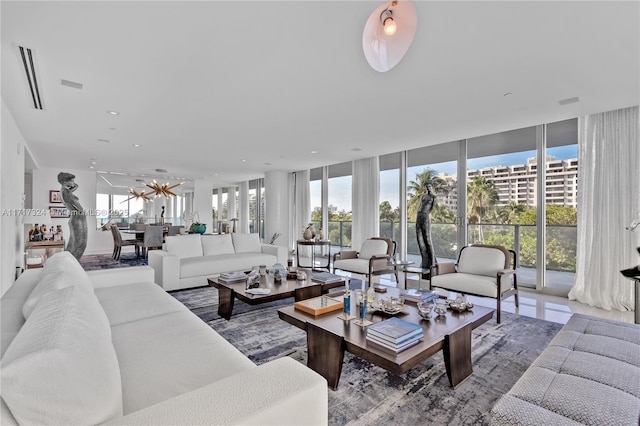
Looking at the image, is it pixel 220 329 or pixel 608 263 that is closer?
pixel 220 329

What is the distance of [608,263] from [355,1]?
4.49 m

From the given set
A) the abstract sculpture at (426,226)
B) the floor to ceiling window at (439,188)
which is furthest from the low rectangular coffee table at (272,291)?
the floor to ceiling window at (439,188)

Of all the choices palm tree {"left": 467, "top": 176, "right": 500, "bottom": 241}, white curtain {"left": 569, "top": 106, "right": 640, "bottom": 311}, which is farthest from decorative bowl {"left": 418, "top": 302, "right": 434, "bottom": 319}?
palm tree {"left": 467, "top": 176, "right": 500, "bottom": 241}

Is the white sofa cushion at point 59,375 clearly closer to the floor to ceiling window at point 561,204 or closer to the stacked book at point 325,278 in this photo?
the stacked book at point 325,278

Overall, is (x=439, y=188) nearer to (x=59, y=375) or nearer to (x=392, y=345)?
(x=392, y=345)

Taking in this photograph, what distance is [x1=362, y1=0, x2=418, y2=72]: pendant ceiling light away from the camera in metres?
1.29

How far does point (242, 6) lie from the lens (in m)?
1.94

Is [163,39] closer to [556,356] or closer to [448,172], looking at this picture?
[556,356]

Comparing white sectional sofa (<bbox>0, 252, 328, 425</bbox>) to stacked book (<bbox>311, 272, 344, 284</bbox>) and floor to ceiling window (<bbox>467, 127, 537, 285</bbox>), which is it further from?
floor to ceiling window (<bbox>467, 127, 537, 285</bbox>)

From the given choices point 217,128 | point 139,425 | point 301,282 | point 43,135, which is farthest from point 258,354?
point 43,135

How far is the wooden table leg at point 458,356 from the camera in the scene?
2.08m

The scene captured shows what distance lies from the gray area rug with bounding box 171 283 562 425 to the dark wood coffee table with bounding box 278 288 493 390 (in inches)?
5.7

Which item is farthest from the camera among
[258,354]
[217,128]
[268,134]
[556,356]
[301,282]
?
[268,134]

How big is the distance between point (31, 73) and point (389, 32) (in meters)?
3.28
